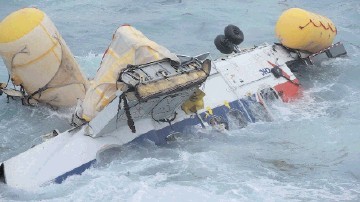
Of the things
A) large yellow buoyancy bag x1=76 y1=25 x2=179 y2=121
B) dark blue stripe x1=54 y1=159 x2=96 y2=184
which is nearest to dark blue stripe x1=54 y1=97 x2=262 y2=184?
dark blue stripe x1=54 y1=159 x2=96 y2=184

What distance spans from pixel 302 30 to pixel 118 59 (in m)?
4.57

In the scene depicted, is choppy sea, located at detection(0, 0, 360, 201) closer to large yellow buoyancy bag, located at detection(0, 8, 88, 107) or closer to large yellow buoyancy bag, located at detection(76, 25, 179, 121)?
large yellow buoyancy bag, located at detection(0, 8, 88, 107)

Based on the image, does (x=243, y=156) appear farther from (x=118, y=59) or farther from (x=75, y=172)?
(x=75, y=172)

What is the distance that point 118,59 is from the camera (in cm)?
755

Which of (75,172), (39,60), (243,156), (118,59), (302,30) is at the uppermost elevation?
(118,59)

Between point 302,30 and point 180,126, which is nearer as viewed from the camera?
point 180,126

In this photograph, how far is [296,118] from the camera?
934cm

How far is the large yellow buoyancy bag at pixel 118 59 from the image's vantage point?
7457mm

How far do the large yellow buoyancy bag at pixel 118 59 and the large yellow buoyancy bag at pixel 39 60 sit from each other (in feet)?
5.44

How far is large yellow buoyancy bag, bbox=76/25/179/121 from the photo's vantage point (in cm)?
746

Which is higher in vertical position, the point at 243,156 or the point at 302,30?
the point at 302,30

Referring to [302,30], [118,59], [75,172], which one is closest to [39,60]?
[118,59]

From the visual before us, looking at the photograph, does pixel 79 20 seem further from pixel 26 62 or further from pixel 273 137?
pixel 273 137

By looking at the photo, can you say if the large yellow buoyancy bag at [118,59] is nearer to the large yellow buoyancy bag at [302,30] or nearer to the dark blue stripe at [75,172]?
the dark blue stripe at [75,172]
